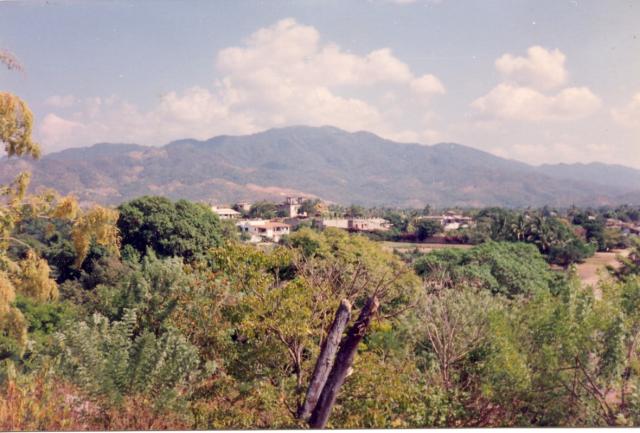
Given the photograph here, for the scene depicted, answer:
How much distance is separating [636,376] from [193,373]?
414 cm

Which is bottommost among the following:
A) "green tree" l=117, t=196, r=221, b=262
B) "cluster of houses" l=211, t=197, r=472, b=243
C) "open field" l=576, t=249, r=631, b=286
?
"open field" l=576, t=249, r=631, b=286

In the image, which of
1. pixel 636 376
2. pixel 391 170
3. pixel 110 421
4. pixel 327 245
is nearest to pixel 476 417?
pixel 636 376

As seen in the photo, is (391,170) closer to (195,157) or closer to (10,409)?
(195,157)

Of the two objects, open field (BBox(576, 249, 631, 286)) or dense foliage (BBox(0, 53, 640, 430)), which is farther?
open field (BBox(576, 249, 631, 286))

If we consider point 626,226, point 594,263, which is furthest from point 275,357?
point 626,226

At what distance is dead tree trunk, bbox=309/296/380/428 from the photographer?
356cm

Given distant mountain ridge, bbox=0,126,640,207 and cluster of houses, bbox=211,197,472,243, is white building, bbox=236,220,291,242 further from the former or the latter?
distant mountain ridge, bbox=0,126,640,207

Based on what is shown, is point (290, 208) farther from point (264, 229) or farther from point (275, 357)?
point (275, 357)

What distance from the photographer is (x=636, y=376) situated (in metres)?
4.77

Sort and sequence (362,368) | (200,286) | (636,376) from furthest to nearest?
1. (200,286)
2. (636,376)
3. (362,368)

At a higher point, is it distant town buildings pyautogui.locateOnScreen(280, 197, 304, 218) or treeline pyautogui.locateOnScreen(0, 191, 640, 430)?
treeline pyautogui.locateOnScreen(0, 191, 640, 430)

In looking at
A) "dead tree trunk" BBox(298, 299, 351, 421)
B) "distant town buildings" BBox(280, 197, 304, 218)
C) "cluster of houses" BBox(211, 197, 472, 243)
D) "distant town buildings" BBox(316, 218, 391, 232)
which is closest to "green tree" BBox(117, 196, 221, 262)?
"cluster of houses" BBox(211, 197, 472, 243)

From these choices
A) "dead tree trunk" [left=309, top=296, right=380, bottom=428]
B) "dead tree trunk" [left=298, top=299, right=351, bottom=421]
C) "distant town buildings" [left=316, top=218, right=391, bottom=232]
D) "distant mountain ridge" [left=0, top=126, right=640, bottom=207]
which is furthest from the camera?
"distant mountain ridge" [left=0, top=126, right=640, bottom=207]

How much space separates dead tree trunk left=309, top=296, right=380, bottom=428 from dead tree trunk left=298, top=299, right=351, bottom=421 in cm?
5
